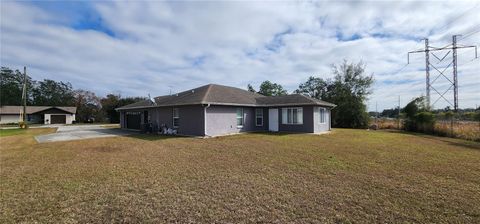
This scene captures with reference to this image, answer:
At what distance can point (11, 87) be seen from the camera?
61.2 m

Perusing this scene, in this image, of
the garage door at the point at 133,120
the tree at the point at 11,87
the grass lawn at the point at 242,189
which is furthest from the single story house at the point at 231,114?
the tree at the point at 11,87

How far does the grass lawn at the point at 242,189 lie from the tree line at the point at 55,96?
1600 inches

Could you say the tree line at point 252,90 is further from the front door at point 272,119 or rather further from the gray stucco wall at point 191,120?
the gray stucco wall at point 191,120

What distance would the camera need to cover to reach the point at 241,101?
18609 millimetres

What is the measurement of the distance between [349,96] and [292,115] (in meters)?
13.8

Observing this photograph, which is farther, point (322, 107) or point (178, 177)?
point (322, 107)

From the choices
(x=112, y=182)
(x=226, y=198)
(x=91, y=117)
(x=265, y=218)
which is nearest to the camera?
(x=265, y=218)

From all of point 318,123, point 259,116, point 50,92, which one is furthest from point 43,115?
point 318,123

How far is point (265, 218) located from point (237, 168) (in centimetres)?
326

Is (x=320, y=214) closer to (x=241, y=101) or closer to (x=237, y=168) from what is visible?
(x=237, y=168)

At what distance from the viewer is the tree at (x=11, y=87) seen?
59.9 meters

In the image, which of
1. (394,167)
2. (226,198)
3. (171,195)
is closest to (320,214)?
(226,198)

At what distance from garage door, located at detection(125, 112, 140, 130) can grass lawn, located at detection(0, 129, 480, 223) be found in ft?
48.9

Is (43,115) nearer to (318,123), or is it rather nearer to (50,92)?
(50,92)
